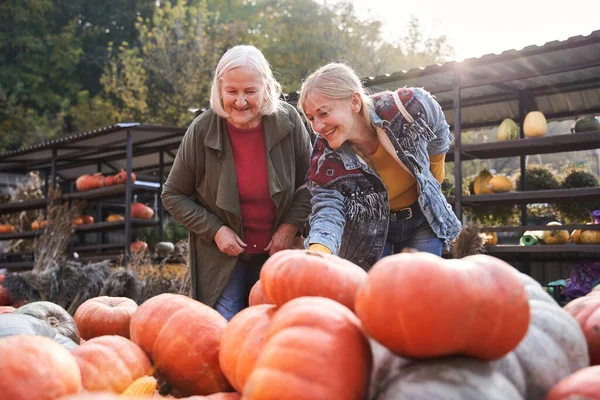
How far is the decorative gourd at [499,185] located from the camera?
8445 mm

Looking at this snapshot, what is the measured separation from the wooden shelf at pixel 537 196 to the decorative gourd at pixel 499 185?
14.6 inches

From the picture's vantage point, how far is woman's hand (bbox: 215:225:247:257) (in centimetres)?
285

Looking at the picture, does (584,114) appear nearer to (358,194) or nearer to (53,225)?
(358,194)

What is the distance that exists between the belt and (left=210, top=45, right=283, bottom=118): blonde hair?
77cm

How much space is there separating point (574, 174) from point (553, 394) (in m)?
8.15

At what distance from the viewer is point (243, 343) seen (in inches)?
46.0

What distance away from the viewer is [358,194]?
2.65 meters

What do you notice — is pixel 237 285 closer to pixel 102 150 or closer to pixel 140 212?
pixel 140 212

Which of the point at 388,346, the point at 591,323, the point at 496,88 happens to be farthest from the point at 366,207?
the point at 496,88

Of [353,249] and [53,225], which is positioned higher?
[353,249]

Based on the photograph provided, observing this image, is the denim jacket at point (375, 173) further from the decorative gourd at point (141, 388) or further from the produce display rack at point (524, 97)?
the produce display rack at point (524, 97)

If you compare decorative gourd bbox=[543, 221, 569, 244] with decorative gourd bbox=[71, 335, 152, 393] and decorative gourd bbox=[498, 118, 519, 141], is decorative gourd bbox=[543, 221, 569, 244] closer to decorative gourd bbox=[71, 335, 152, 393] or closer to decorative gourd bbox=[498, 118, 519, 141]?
decorative gourd bbox=[498, 118, 519, 141]

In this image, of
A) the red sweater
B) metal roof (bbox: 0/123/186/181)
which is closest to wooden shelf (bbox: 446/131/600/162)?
metal roof (bbox: 0/123/186/181)

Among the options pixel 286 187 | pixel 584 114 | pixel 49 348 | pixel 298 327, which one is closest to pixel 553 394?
pixel 298 327
